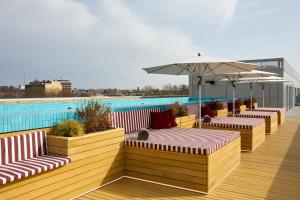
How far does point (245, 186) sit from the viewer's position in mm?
4707

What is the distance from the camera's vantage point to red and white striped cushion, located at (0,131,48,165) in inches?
157

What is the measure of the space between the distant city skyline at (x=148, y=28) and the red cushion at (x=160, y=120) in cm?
145

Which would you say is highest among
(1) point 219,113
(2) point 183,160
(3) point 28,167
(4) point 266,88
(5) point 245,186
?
(4) point 266,88

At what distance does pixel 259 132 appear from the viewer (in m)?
8.34

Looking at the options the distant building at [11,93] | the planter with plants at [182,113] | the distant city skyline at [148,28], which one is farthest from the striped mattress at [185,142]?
the distant building at [11,93]

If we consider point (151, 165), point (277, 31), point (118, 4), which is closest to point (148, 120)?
point (151, 165)

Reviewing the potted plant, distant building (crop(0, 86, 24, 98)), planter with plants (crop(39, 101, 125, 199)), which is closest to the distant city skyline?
the potted plant

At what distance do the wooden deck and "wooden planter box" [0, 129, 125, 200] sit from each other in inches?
7.5

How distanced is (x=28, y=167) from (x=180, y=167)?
2.32 meters

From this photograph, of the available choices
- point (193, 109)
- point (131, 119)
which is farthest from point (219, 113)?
point (131, 119)

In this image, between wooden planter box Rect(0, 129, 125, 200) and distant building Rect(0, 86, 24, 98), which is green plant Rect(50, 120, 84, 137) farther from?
distant building Rect(0, 86, 24, 98)

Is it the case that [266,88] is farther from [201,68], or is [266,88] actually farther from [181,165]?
[181,165]

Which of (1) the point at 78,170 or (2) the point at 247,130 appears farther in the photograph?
(2) the point at 247,130

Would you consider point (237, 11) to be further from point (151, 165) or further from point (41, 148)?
point (41, 148)
